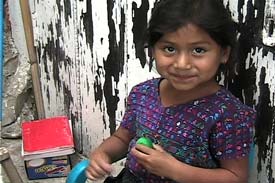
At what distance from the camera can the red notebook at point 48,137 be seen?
199 cm

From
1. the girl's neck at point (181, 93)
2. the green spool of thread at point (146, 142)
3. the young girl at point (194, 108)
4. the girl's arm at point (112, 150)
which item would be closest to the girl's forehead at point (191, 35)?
the young girl at point (194, 108)

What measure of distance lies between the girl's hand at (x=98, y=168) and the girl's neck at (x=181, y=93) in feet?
0.73

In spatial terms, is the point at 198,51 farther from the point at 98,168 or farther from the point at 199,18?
the point at 98,168

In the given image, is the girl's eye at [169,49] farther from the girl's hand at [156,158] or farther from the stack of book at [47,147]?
the stack of book at [47,147]

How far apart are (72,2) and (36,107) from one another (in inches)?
25.7

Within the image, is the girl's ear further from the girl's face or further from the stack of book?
the stack of book

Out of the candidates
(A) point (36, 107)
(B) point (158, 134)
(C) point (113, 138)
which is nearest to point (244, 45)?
(B) point (158, 134)

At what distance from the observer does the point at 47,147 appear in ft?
6.54

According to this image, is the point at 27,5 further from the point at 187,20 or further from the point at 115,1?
the point at 187,20

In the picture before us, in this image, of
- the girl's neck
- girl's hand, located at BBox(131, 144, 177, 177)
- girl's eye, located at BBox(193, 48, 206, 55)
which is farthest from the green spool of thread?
girl's eye, located at BBox(193, 48, 206, 55)

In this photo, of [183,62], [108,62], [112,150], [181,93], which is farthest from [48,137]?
[183,62]

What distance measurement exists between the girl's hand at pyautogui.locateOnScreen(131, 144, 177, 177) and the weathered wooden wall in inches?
10.2

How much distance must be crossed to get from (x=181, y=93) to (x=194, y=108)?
0.06 m

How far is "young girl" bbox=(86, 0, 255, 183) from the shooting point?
1188mm
